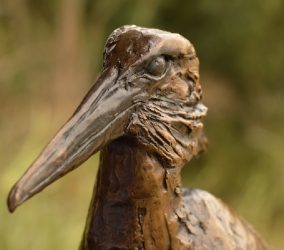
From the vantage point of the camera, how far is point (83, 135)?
1.65 feet

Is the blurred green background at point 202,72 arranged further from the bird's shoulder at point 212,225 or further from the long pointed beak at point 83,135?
the long pointed beak at point 83,135

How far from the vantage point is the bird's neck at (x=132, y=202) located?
565 mm

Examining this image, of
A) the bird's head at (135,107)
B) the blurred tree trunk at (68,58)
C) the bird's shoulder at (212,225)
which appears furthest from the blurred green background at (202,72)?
the bird's head at (135,107)

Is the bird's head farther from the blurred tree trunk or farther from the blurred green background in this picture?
the blurred tree trunk

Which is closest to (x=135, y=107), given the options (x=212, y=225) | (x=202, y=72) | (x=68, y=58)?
(x=212, y=225)

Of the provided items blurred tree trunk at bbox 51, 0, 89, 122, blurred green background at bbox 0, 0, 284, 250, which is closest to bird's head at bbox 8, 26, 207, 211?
blurred green background at bbox 0, 0, 284, 250

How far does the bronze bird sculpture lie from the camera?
510 millimetres

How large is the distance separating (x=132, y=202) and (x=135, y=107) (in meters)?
0.15

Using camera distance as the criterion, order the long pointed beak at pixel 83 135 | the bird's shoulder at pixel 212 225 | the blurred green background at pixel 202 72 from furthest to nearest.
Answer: the blurred green background at pixel 202 72 → the bird's shoulder at pixel 212 225 → the long pointed beak at pixel 83 135

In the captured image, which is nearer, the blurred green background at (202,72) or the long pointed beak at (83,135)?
the long pointed beak at (83,135)

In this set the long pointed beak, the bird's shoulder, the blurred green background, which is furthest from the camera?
the blurred green background

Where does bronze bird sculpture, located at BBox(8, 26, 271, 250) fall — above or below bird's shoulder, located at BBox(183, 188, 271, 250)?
above

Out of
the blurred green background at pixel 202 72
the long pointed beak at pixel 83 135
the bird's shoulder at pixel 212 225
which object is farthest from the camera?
the blurred green background at pixel 202 72

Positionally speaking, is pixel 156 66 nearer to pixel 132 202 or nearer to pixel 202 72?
pixel 132 202
